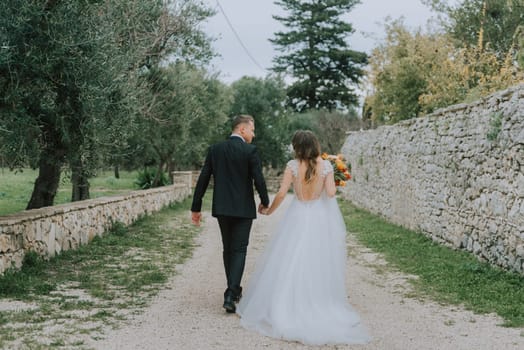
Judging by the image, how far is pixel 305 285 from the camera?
584cm

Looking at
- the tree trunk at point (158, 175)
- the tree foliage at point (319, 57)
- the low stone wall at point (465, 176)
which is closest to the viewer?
the low stone wall at point (465, 176)

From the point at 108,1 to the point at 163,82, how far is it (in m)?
7.77

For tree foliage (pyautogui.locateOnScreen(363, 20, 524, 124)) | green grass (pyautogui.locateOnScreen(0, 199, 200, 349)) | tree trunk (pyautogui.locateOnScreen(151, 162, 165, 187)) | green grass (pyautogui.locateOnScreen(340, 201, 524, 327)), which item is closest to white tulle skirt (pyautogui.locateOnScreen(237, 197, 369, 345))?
green grass (pyautogui.locateOnScreen(0, 199, 200, 349))

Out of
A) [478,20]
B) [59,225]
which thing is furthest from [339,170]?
[478,20]

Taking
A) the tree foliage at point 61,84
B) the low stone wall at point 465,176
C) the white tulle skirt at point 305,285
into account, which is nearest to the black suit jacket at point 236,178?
the white tulle skirt at point 305,285

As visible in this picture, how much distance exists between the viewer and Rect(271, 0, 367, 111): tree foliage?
44.0 meters

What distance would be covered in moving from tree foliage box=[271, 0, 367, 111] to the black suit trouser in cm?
3815

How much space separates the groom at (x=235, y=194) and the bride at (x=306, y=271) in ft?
0.64

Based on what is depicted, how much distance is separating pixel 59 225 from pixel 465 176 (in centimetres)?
656

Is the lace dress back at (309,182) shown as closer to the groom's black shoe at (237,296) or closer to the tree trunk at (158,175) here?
the groom's black shoe at (237,296)

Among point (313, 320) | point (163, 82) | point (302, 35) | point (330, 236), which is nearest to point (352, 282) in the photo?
point (330, 236)

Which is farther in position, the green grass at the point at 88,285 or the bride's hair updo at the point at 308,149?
the bride's hair updo at the point at 308,149

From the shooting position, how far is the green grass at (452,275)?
6.73 m

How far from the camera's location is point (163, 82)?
1650 centimetres
